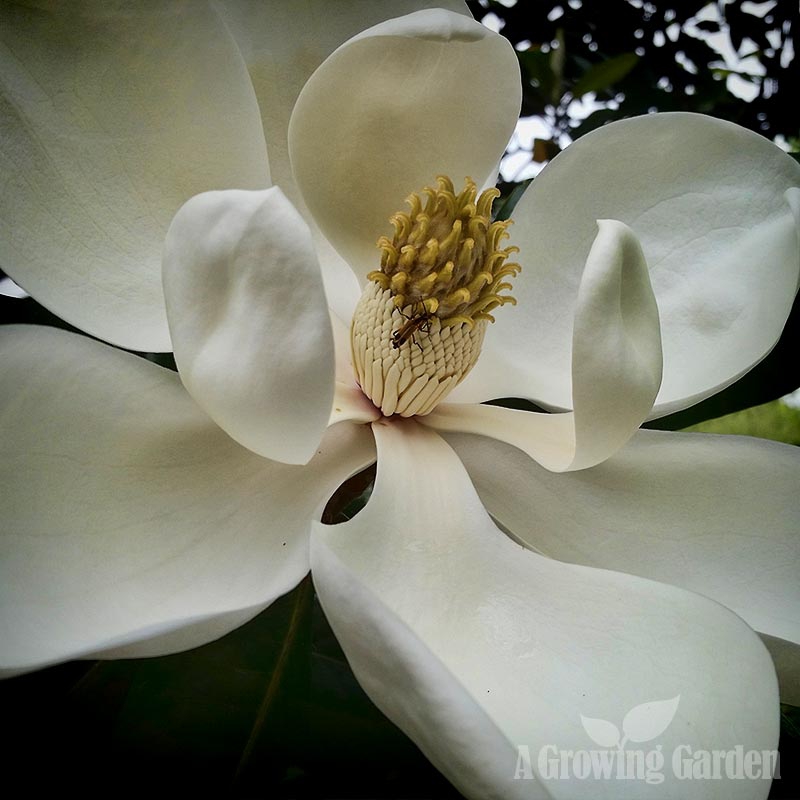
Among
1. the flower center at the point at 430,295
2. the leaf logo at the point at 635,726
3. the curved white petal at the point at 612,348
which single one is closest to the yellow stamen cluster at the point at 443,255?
the flower center at the point at 430,295

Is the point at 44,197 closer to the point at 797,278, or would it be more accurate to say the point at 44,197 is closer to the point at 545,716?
the point at 545,716

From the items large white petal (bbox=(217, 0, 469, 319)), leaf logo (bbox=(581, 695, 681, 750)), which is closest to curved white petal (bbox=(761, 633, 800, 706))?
leaf logo (bbox=(581, 695, 681, 750))

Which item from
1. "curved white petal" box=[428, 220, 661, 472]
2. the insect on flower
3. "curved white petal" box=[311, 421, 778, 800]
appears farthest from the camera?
the insect on flower

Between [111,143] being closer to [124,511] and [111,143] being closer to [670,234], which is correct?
[124,511]

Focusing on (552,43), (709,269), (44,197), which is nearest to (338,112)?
(44,197)

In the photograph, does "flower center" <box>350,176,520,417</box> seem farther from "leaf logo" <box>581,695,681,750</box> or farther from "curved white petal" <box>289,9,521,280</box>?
"leaf logo" <box>581,695,681,750</box>

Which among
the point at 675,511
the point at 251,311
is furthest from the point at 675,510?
the point at 251,311
